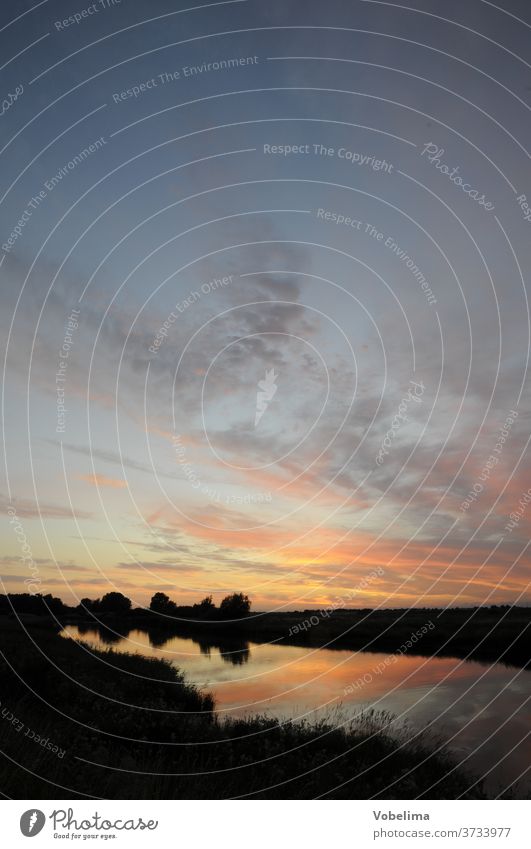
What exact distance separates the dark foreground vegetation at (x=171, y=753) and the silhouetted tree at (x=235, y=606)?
4804 centimetres

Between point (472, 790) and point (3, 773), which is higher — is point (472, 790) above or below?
below

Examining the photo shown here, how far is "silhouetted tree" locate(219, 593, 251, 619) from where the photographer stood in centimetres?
6681

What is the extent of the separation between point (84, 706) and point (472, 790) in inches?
382

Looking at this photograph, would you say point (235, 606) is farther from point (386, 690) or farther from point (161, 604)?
point (386, 690)

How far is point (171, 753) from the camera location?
12.5 meters

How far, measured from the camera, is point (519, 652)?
141 feet
